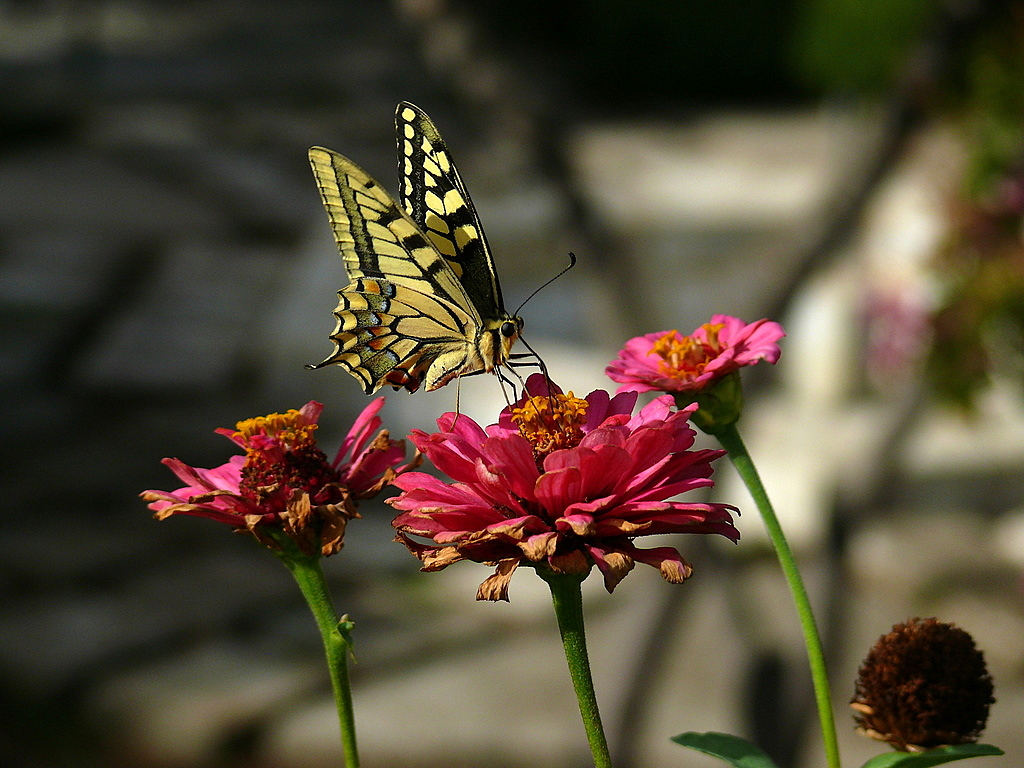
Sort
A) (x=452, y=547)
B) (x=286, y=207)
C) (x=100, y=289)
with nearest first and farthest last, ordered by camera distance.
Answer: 1. (x=452, y=547)
2. (x=100, y=289)
3. (x=286, y=207)

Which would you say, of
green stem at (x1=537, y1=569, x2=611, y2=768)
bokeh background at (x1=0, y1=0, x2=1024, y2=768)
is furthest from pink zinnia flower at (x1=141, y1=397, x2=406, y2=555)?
bokeh background at (x1=0, y1=0, x2=1024, y2=768)

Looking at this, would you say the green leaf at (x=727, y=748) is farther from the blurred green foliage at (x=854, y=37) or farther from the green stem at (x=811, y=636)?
the blurred green foliage at (x=854, y=37)

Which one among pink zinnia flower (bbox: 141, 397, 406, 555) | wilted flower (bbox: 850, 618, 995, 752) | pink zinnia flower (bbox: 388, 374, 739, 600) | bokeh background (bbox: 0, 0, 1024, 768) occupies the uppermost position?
bokeh background (bbox: 0, 0, 1024, 768)

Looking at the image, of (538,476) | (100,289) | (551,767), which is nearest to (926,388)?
(551,767)

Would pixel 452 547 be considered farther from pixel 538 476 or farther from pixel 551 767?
pixel 551 767

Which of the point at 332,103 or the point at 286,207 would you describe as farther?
the point at 332,103

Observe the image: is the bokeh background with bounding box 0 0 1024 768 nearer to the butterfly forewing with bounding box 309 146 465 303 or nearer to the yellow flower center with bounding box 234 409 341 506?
the butterfly forewing with bounding box 309 146 465 303

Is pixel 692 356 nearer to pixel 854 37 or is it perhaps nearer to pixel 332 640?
pixel 332 640
